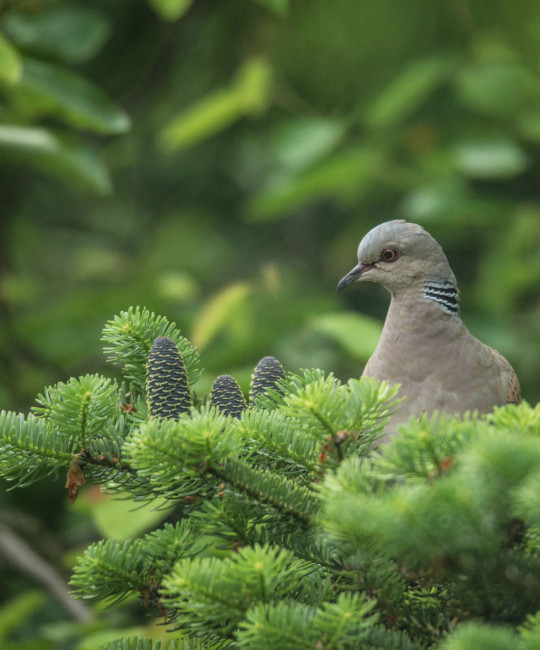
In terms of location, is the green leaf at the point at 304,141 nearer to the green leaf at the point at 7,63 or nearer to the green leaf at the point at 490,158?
the green leaf at the point at 490,158

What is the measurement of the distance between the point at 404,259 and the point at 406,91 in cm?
193

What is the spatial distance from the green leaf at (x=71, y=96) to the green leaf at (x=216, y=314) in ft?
2.63

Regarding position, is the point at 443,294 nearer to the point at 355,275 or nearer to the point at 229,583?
the point at 355,275

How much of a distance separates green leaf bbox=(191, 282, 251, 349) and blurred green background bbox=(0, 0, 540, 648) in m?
0.01

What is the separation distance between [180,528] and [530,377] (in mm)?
3865

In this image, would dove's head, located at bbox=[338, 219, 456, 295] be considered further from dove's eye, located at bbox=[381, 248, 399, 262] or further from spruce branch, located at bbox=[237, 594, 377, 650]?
spruce branch, located at bbox=[237, 594, 377, 650]

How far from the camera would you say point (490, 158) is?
4.23 m

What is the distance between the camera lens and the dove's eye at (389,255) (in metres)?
2.55

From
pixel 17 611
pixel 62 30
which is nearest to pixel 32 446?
pixel 17 611

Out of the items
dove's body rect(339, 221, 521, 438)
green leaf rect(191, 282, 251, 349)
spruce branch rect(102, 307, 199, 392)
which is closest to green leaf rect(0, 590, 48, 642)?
green leaf rect(191, 282, 251, 349)

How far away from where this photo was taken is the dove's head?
253 cm

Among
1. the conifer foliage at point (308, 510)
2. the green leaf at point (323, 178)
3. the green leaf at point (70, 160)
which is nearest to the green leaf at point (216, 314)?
the green leaf at point (70, 160)

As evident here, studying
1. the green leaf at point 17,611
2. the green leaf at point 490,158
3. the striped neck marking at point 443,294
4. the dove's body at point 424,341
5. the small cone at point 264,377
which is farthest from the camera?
the green leaf at point 490,158

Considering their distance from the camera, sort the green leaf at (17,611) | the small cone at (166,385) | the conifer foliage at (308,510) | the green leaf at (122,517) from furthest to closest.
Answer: the green leaf at (17,611), the green leaf at (122,517), the small cone at (166,385), the conifer foliage at (308,510)
